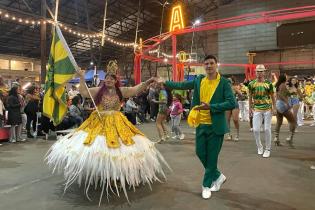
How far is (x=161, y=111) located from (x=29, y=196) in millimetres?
4877

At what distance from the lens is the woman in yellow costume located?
163 inches

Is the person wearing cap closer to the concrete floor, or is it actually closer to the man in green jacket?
the concrete floor

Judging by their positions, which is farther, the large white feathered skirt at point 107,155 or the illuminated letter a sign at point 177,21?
the illuminated letter a sign at point 177,21

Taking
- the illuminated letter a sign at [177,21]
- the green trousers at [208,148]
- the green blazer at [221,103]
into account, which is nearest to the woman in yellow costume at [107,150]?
the green trousers at [208,148]

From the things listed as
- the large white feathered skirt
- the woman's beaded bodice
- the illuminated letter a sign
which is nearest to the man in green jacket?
the large white feathered skirt

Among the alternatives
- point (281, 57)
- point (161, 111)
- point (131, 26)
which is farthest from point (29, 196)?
point (131, 26)

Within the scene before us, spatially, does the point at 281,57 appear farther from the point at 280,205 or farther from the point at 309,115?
the point at 280,205

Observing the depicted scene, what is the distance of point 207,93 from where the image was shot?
430cm

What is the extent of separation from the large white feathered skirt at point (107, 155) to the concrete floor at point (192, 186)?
220 millimetres

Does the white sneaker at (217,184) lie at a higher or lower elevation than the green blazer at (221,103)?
lower

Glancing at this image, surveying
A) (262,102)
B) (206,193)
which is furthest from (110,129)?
(262,102)

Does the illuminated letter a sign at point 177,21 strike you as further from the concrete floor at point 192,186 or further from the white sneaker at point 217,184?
the white sneaker at point 217,184

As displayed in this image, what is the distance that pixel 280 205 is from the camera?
394cm

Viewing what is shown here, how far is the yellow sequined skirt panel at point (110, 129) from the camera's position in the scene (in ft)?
14.5
